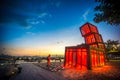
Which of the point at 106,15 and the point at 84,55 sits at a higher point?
the point at 106,15

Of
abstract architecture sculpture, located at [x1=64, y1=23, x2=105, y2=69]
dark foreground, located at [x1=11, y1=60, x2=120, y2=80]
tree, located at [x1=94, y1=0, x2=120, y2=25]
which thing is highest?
tree, located at [x1=94, y1=0, x2=120, y2=25]

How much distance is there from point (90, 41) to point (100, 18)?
837 inches

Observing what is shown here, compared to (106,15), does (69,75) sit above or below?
below

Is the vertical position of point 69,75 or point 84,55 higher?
point 84,55

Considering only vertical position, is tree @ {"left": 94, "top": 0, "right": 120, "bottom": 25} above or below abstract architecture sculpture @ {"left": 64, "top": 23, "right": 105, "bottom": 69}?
above

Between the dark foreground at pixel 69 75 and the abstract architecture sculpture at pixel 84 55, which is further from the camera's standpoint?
the abstract architecture sculpture at pixel 84 55

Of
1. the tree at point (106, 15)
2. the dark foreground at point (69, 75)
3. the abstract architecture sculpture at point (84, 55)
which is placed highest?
the tree at point (106, 15)

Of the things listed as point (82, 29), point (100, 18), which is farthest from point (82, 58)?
point (82, 29)

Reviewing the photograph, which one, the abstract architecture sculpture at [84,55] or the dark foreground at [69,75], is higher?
the abstract architecture sculpture at [84,55]

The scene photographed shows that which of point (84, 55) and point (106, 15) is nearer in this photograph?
point (106, 15)

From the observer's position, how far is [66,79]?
13.6m

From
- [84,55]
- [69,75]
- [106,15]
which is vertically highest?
[106,15]

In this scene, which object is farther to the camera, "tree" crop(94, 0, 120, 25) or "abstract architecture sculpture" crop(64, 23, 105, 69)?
"abstract architecture sculpture" crop(64, 23, 105, 69)

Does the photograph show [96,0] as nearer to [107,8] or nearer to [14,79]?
[107,8]
